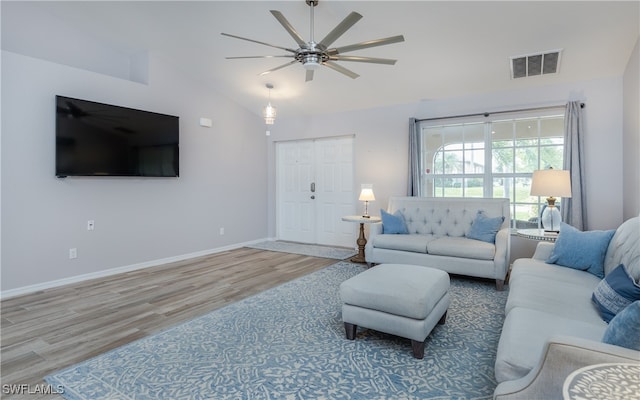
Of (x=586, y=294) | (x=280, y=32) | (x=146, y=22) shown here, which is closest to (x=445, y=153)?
Result: (x=280, y=32)

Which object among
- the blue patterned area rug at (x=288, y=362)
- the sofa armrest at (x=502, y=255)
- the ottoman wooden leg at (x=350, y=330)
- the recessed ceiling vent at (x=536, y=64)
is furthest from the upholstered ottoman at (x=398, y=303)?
the recessed ceiling vent at (x=536, y=64)

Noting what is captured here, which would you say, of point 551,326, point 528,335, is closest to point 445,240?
point 551,326

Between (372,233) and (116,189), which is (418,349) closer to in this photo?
(372,233)

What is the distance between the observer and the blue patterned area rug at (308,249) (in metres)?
5.54

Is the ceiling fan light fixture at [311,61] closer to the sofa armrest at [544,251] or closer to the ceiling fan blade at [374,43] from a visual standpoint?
the ceiling fan blade at [374,43]

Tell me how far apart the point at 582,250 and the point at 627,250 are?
560mm

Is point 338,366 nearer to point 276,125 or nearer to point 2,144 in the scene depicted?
point 2,144

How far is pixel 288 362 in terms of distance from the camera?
7.18ft

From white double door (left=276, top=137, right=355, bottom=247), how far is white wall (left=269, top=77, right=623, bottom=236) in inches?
8.2

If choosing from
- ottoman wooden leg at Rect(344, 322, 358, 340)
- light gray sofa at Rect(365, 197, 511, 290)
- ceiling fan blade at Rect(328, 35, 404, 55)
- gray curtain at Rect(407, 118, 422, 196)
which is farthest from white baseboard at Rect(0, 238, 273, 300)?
ceiling fan blade at Rect(328, 35, 404, 55)

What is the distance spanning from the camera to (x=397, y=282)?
2.45 meters

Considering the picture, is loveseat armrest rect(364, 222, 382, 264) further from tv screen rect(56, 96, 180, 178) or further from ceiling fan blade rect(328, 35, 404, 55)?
tv screen rect(56, 96, 180, 178)

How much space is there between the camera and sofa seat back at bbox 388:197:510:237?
4383 millimetres

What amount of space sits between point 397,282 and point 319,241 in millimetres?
4216
